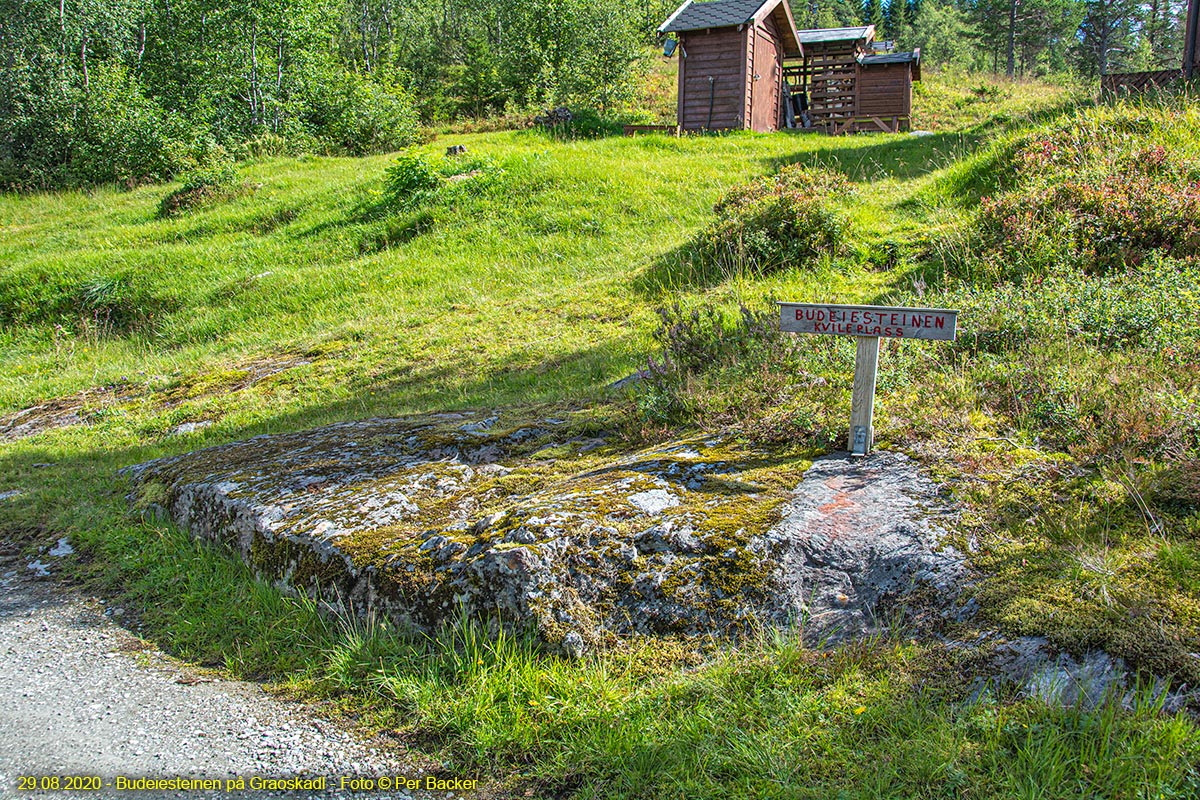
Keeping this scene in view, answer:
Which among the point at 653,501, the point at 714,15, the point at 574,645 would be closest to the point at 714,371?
the point at 653,501

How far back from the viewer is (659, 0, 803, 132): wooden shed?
21.8m

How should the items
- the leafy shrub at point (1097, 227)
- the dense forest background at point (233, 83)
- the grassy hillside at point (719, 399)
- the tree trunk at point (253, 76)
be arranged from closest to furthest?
the grassy hillside at point (719, 399) → the leafy shrub at point (1097, 227) → the dense forest background at point (233, 83) → the tree trunk at point (253, 76)

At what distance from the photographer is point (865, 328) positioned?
3816 mm

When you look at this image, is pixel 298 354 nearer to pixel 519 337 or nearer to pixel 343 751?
pixel 519 337

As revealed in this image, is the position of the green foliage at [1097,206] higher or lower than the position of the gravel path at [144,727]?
higher

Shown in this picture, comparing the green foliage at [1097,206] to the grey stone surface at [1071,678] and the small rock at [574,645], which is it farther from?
the small rock at [574,645]

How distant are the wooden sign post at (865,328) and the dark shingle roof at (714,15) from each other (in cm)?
2020

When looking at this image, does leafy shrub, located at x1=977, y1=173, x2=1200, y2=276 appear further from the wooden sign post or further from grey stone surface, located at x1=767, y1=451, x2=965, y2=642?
grey stone surface, located at x1=767, y1=451, x2=965, y2=642

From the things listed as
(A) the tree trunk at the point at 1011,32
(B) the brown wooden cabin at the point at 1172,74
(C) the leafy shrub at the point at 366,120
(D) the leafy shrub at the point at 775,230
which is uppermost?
(A) the tree trunk at the point at 1011,32

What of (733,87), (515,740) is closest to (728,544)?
(515,740)

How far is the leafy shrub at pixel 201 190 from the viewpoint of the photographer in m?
17.5

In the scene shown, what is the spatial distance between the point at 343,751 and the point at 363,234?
11.7 m

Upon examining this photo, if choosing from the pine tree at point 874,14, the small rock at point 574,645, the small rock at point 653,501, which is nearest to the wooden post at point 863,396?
the small rock at point 653,501

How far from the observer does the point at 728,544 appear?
3.40 meters
